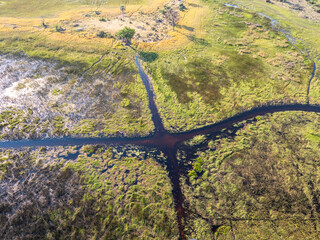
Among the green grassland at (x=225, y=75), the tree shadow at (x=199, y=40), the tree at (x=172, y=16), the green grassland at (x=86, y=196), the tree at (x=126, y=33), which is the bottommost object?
the green grassland at (x=86, y=196)

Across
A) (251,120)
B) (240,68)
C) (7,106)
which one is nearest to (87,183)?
(7,106)

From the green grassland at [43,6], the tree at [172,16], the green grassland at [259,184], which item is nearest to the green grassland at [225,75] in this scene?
the green grassland at [259,184]

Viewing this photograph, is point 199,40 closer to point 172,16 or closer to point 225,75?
point 172,16

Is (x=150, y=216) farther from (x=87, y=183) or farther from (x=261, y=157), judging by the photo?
(x=261, y=157)

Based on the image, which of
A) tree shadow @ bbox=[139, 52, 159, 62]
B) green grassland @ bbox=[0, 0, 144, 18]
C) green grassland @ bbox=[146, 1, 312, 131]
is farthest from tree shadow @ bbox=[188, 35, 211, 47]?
green grassland @ bbox=[0, 0, 144, 18]

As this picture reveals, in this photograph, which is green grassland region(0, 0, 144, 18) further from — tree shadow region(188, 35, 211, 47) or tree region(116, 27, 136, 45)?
tree shadow region(188, 35, 211, 47)

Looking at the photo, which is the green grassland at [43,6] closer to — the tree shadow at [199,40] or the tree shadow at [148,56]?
the tree shadow at [199,40]

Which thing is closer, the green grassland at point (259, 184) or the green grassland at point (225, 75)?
the green grassland at point (259, 184)
